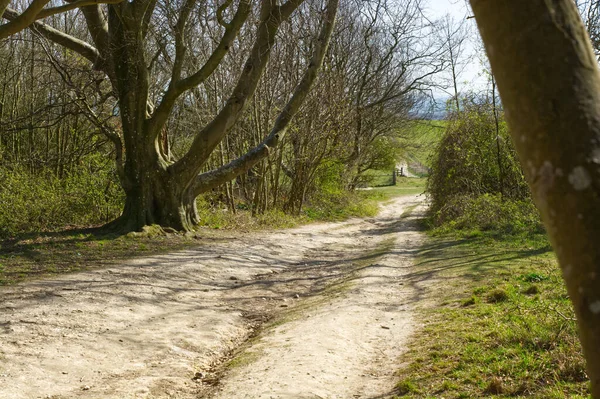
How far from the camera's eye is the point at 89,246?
13.1m

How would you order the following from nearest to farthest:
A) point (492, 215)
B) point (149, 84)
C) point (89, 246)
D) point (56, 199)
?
point (89, 246)
point (149, 84)
point (56, 199)
point (492, 215)

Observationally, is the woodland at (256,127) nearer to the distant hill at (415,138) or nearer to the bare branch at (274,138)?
the bare branch at (274,138)

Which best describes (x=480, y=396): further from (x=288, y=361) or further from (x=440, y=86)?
(x=440, y=86)

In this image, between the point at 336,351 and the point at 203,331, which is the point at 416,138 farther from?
the point at 336,351

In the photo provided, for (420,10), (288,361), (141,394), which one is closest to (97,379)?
(141,394)

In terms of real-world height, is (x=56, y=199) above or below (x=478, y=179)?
above

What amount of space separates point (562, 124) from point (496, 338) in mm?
4842

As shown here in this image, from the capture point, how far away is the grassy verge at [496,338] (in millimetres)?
4977

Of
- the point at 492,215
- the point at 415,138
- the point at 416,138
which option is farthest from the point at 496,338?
the point at 416,138

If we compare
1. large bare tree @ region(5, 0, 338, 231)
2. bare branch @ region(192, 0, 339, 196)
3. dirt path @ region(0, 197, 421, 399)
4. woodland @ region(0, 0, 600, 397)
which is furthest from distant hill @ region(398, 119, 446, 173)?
dirt path @ region(0, 197, 421, 399)

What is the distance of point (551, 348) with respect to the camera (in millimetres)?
5535

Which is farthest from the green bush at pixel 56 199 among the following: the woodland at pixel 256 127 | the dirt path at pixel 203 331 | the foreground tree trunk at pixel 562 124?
the foreground tree trunk at pixel 562 124

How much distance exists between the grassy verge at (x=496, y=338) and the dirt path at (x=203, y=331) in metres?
0.40

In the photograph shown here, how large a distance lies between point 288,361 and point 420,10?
704 cm
